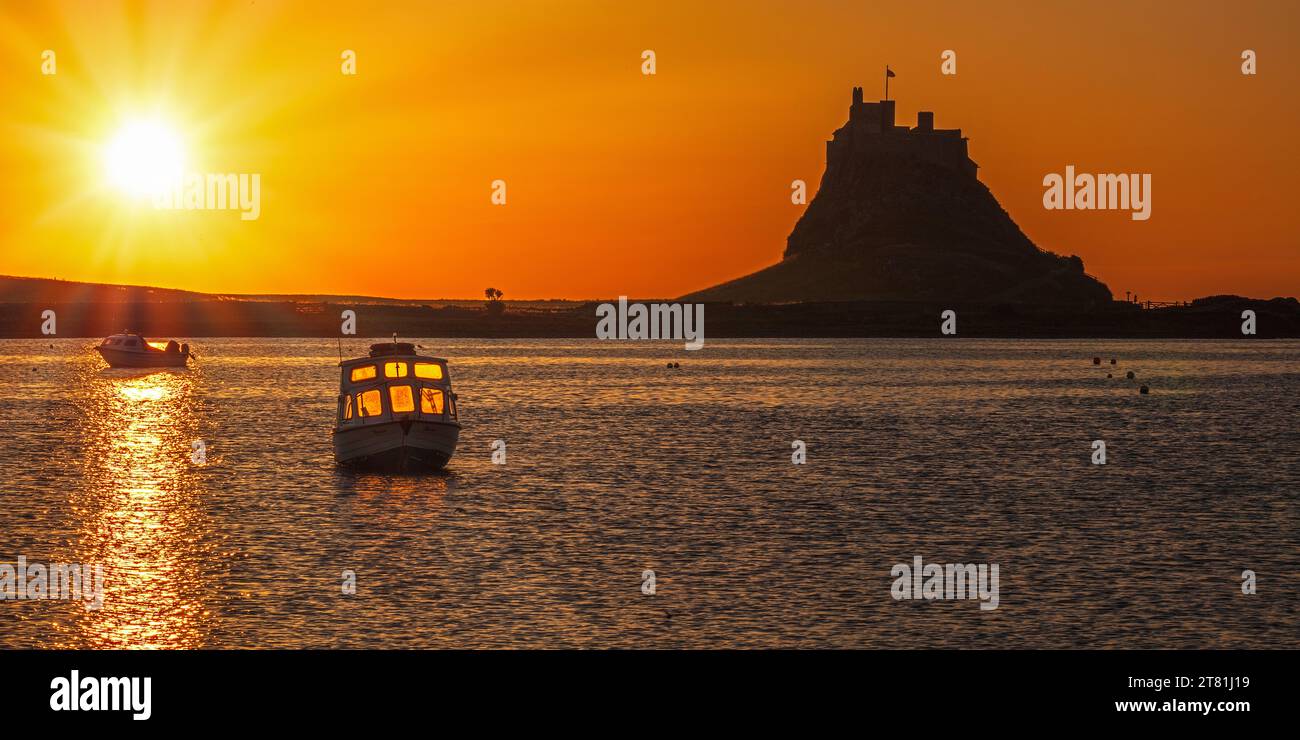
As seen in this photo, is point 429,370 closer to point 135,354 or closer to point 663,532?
point 663,532

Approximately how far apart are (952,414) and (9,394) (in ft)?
297

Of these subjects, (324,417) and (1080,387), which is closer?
(324,417)

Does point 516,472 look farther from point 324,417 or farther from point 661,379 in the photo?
point 661,379

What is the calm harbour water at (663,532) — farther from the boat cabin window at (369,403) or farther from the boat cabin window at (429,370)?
the boat cabin window at (429,370)

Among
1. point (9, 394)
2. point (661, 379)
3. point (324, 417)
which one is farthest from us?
point (661, 379)

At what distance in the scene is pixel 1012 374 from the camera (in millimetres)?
192375

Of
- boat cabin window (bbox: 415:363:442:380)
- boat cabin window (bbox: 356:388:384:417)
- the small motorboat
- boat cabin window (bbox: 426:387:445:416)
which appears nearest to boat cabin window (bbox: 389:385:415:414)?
boat cabin window (bbox: 426:387:445:416)

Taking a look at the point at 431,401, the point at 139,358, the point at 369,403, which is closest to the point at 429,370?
the point at 431,401

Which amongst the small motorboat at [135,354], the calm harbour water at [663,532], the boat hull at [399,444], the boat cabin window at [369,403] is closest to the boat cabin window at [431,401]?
the boat hull at [399,444]

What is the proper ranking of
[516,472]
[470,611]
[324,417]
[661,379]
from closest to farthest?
[470,611]
[516,472]
[324,417]
[661,379]

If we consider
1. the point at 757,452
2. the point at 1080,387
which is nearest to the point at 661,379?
the point at 1080,387

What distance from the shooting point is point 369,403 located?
198ft

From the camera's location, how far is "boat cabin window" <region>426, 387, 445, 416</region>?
6041 cm

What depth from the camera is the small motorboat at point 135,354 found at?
187125 millimetres
